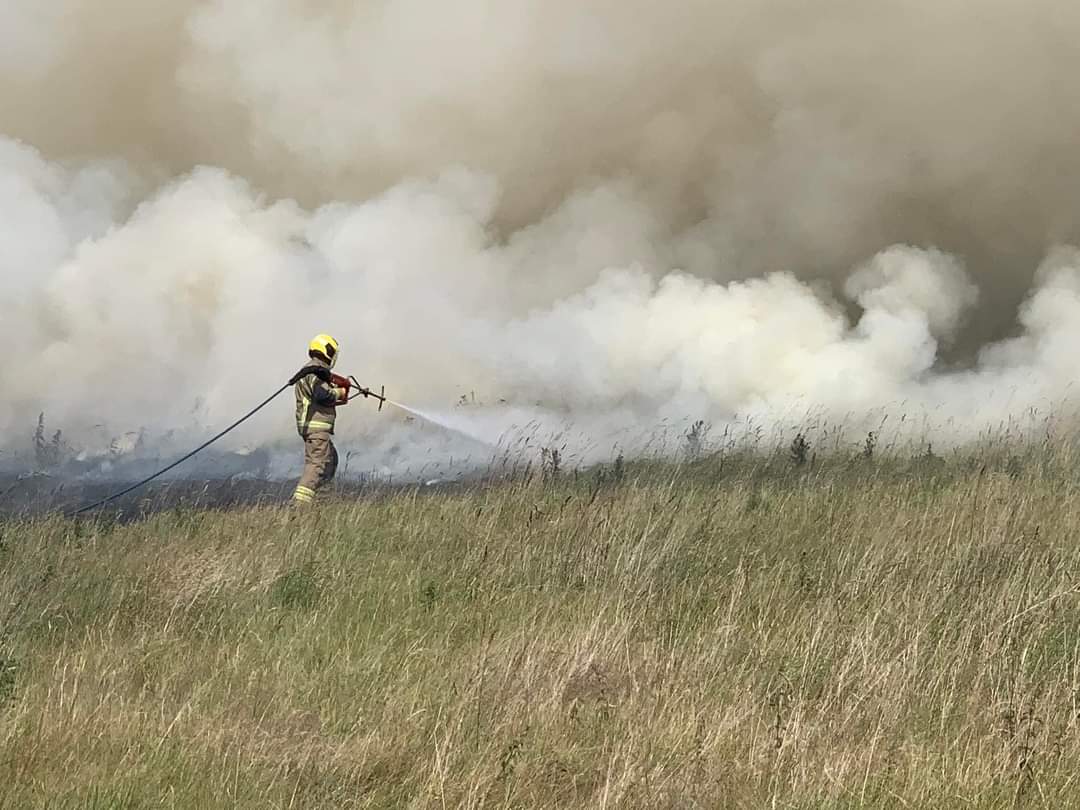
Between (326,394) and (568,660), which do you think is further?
(326,394)

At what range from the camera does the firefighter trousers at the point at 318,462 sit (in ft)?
34.2

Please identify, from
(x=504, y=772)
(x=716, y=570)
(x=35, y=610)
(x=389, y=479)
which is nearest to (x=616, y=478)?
(x=716, y=570)

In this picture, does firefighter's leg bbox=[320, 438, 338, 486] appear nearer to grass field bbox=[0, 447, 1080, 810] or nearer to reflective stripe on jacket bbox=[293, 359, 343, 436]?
reflective stripe on jacket bbox=[293, 359, 343, 436]

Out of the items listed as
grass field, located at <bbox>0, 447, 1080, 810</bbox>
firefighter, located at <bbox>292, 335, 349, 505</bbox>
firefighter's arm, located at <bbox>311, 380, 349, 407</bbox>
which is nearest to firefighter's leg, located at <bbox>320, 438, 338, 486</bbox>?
firefighter, located at <bbox>292, 335, 349, 505</bbox>

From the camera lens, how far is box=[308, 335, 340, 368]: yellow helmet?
10.8 meters

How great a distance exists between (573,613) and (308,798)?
7.04 feet

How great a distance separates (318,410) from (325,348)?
0.77 meters

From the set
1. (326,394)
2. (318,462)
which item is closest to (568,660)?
(318,462)

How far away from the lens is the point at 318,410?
10.8 metres

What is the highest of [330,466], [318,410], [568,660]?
[318,410]

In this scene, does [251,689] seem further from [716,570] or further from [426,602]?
[716,570]

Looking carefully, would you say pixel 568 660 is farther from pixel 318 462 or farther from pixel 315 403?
pixel 315 403

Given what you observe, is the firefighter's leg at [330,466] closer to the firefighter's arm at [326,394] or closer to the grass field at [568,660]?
the firefighter's arm at [326,394]

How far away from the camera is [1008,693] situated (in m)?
3.66
